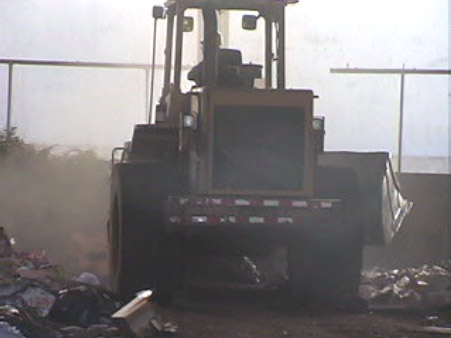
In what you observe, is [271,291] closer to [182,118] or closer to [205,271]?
[205,271]

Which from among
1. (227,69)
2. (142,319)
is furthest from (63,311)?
(227,69)

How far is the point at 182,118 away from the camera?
13.8 metres

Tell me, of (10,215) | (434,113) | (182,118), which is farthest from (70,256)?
(434,113)

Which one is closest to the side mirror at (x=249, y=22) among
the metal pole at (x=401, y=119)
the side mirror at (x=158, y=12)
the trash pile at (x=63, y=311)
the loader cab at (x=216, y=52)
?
the loader cab at (x=216, y=52)

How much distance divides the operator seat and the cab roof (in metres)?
0.52

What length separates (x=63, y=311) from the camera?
11953 millimetres

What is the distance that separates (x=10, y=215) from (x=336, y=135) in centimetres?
623

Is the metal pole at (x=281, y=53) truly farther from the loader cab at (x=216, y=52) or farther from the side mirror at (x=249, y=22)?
the side mirror at (x=249, y=22)

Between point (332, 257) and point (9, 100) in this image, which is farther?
point (9, 100)

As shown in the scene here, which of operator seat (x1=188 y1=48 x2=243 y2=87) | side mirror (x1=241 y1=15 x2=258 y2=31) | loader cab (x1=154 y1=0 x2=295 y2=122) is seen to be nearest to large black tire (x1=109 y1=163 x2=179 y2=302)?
loader cab (x1=154 y1=0 x2=295 y2=122)

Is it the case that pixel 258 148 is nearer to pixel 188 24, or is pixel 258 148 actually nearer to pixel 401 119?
pixel 188 24

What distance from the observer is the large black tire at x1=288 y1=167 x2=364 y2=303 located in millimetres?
13891

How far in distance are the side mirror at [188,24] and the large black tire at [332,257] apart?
2395 millimetres

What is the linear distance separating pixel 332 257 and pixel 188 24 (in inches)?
130
